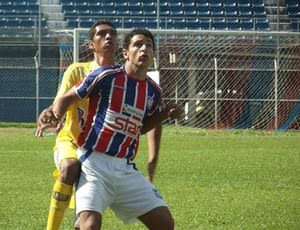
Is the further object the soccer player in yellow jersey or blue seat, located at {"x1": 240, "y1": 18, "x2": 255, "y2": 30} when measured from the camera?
blue seat, located at {"x1": 240, "y1": 18, "x2": 255, "y2": 30}

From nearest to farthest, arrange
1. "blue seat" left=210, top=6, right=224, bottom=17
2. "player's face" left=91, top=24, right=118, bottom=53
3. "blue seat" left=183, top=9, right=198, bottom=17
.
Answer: "player's face" left=91, top=24, right=118, bottom=53, "blue seat" left=183, top=9, right=198, bottom=17, "blue seat" left=210, top=6, right=224, bottom=17

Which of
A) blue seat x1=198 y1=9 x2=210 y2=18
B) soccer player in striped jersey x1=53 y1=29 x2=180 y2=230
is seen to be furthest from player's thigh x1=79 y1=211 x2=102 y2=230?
blue seat x1=198 y1=9 x2=210 y2=18

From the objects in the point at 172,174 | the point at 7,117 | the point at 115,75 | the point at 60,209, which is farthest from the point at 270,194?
the point at 7,117

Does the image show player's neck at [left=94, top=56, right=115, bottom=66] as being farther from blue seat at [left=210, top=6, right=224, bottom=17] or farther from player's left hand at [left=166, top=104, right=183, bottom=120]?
blue seat at [left=210, top=6, right=224, bottom=17]

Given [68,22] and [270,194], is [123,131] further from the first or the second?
[68,22]

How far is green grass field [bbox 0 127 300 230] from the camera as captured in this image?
32.6 feet

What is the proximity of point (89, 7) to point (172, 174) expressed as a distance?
22989mm

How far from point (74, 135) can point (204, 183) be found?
6608 mm

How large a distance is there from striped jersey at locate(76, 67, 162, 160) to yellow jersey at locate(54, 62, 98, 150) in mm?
817

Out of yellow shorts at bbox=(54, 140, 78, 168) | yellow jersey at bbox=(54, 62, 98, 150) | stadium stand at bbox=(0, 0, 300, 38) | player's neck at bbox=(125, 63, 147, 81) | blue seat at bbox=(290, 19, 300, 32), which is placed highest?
stadium stand at bbox=(0, 0, 300, 38)

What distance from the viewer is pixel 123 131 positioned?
6.39 meters

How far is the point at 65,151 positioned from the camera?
23.5ft

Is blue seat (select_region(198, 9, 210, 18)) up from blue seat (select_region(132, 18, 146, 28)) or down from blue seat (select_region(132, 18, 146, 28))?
up

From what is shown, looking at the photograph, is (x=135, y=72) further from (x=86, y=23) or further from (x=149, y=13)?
(x=149, y=13)
